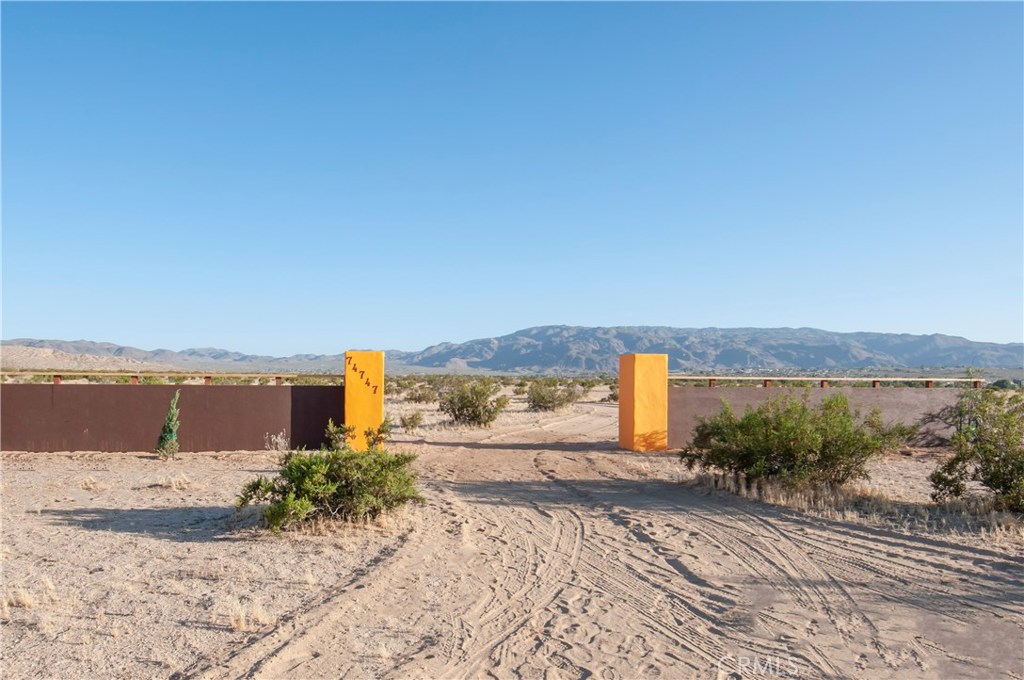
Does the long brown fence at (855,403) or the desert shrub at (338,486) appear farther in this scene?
the long brown fence at (855,403)

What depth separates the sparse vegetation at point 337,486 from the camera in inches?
329

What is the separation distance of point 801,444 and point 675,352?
494ft

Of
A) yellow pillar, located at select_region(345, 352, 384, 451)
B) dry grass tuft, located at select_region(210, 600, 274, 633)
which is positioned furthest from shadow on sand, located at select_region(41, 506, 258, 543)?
yellow pillar, located at select_region(345, 352, 384, 451)

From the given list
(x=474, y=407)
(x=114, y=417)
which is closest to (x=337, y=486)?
(x=114, y=417)

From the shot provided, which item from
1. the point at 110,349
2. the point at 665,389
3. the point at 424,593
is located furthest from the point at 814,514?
the point at 110,349

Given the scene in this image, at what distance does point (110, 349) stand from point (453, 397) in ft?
537

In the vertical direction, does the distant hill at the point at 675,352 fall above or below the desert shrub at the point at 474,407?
above

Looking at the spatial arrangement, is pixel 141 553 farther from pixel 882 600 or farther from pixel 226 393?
pixel 226 393

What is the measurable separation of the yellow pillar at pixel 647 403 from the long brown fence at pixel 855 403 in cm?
39

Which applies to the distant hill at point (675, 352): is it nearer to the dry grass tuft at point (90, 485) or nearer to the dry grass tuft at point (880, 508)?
the dry grass tuft at point (90, 485)

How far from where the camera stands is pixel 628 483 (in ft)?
40.5

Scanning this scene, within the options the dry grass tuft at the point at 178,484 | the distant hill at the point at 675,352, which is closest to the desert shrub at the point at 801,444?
the dry grass tuft at the point at 178,484

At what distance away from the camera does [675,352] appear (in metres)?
158

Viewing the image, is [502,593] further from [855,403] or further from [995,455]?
[855,403]
